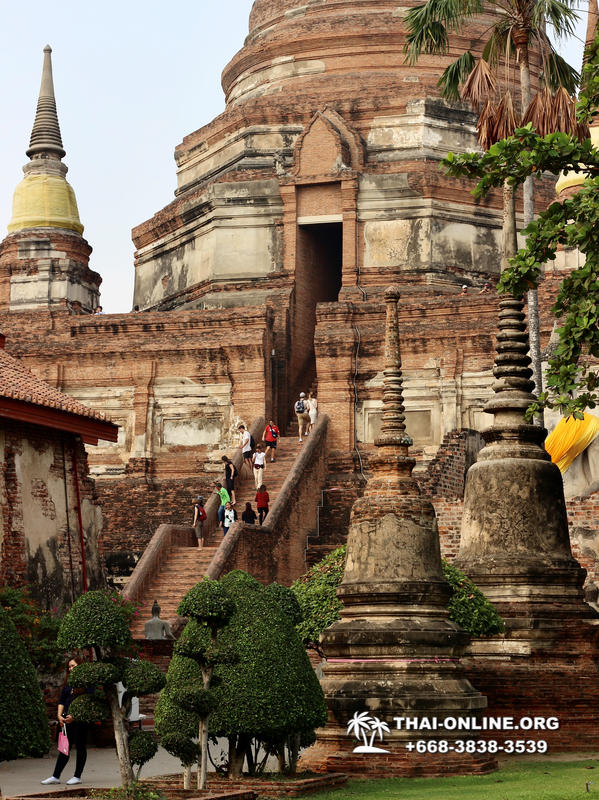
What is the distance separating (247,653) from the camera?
11.8 meters

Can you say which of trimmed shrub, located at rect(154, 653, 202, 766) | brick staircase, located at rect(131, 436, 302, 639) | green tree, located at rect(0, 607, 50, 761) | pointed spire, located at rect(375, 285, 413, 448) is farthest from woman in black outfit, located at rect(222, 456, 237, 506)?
green tree, located at rect(0, 607, 50, 761)

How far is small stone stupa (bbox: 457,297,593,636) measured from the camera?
15336mm

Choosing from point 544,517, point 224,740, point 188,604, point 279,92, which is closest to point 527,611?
point 544,517

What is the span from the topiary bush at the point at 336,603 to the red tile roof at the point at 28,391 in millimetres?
3756

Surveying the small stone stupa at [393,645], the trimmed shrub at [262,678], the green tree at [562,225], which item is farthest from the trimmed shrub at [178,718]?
the green tree at [562,225]

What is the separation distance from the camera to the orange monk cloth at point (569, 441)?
22.7m

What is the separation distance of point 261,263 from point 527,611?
1841 centimetres

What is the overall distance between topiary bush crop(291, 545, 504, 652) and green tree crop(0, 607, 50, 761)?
15.2 feet

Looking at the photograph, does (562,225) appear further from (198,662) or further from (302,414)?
(302,414)

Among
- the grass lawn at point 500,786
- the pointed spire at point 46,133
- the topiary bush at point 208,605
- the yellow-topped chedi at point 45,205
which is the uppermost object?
the pointed spire at point 46,133

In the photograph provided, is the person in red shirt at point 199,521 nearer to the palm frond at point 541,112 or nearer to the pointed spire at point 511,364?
the palm frond at point 541,112

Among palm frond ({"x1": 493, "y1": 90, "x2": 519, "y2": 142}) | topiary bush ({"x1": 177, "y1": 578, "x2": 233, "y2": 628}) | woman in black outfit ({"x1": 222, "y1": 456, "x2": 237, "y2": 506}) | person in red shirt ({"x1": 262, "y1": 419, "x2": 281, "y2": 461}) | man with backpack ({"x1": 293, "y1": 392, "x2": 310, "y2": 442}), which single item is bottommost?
topiary bush ({"x1": 177, "y1": 578, "x2": 233, "y2": 628})

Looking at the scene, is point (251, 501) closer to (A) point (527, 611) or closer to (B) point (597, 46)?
(A) point (527, 611)

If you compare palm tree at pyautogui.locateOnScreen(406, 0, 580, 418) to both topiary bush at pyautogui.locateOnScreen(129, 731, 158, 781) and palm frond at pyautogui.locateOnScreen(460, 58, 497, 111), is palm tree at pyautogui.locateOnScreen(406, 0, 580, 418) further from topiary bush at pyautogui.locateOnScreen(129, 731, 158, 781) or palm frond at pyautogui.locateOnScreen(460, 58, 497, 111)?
topiary bush at pyautogui.locateOnScreen(129, 731, 158, 781)
